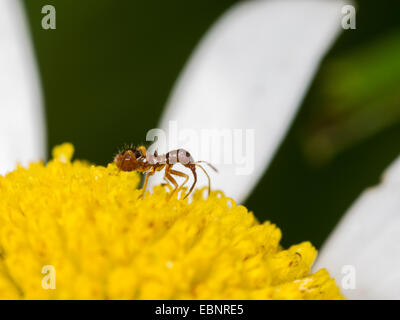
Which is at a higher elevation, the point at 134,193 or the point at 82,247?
the point at 134,193

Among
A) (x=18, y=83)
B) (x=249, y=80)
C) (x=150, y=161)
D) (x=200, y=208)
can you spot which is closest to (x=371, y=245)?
(x=200, y=208)

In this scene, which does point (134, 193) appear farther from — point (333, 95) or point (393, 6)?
point (393, 6)

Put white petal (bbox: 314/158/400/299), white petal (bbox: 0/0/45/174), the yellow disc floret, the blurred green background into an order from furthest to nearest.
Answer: white petal (bbox: 0/0/45/174) < the blurred green background < white petal (bbox: 314/158/400/299) < the yellow disc floret

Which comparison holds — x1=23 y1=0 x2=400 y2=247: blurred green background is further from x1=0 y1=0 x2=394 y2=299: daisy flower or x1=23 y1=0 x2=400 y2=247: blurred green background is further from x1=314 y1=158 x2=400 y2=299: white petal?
x1=314 y1=158 x2=400 y2=299: white petal

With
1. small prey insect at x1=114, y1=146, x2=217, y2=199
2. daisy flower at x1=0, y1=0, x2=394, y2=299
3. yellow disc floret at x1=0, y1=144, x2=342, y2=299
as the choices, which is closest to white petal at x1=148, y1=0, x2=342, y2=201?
daisy flower at x1=0, y1=0, x2=394, y2=299

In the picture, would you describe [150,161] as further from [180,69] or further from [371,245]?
[180,69]
